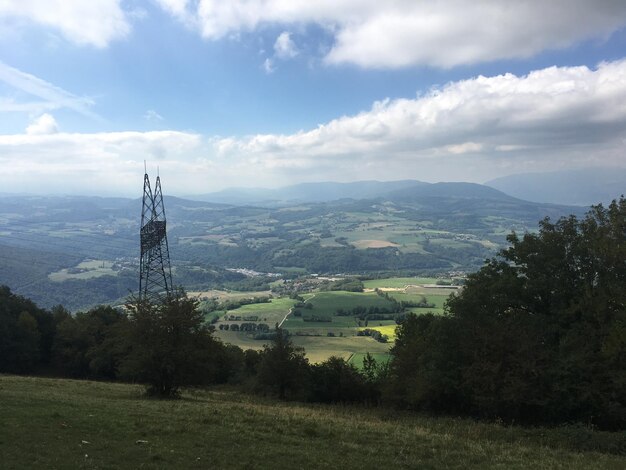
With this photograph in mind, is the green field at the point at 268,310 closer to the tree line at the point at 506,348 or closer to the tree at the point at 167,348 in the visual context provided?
the tree line at the point at 506,348

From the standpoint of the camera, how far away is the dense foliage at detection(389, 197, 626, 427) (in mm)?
20250

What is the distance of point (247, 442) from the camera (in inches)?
492

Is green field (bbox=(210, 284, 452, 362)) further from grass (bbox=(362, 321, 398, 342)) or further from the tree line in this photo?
the tree line

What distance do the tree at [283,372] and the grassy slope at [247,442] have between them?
14569 mm

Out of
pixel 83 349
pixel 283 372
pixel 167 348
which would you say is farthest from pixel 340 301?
pixel 167 348

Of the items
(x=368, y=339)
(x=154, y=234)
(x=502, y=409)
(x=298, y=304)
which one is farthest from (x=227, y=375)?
(x=298, y=304)

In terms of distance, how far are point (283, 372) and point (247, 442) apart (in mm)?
19471

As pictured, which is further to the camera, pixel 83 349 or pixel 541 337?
pixel 83 349

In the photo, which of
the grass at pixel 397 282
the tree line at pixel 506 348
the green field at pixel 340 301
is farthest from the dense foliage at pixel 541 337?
the grass at pixel 397 282

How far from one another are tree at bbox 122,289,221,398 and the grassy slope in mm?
4694

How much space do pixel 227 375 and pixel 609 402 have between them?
35502 mm

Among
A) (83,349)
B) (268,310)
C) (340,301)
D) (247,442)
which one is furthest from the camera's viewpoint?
(340,301)

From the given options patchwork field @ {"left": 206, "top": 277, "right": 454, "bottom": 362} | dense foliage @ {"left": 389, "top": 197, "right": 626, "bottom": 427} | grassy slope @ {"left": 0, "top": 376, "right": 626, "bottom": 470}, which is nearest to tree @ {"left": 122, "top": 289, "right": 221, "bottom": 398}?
grassy slope @ {"left": 0, "top": 376, "right": 626, "bottom": 470}

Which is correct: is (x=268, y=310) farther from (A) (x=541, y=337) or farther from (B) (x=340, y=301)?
(A) (x=541, y=337)
